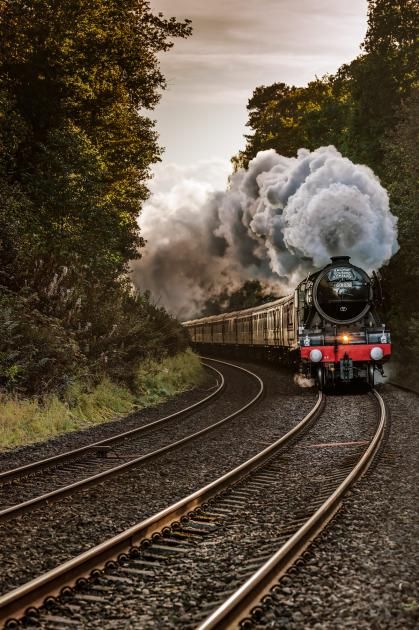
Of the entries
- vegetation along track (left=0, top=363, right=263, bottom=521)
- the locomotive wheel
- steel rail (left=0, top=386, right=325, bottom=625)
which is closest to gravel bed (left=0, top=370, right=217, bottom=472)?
vegetation along track (left=0, top=363, right=263, bottom=521)

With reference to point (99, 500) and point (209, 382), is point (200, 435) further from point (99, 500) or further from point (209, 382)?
point (209, 382)

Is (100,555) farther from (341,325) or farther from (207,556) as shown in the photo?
(341,325)

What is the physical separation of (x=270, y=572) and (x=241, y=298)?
4829 centimetres

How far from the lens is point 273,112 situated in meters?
58.7

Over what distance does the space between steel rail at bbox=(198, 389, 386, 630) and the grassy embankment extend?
677 centimetres

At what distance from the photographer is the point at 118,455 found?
11.0 metres

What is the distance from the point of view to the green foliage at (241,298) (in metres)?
50.1

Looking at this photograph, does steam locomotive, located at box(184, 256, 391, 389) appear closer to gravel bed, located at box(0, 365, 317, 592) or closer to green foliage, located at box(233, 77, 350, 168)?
gravel bed, located at box(0, 365, 317, 592)

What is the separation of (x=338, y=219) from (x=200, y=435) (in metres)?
10.0

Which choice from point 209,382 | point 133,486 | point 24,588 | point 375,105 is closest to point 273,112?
point 375,105

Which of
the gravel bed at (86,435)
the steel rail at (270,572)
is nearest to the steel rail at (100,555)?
the steel rail at (270,572)

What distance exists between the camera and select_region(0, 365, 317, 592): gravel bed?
6.07 metres

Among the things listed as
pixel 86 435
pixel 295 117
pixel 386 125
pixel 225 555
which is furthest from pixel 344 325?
pixel 295 117

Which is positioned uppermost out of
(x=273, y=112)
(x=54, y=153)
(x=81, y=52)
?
(x=273, y=112)
